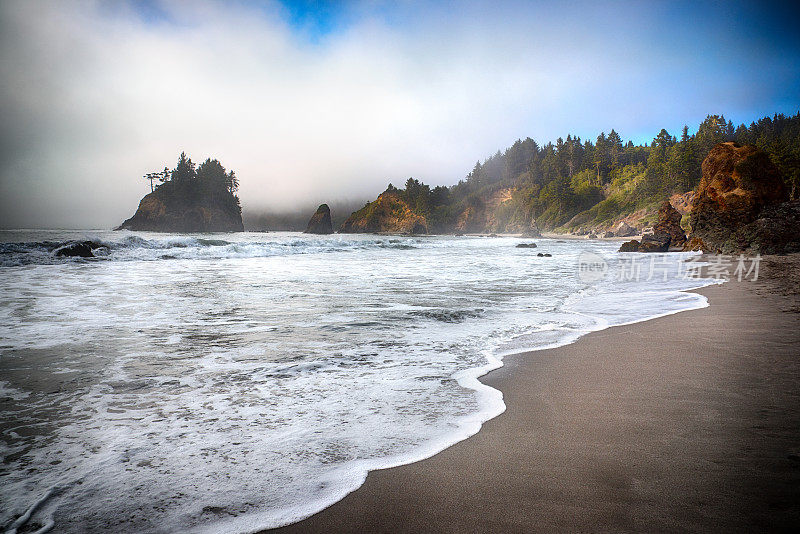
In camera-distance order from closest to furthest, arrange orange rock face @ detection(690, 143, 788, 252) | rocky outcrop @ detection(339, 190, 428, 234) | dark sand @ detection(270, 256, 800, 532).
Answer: dark sand @ detection(270, 256, 800, 532)
orange rock face @ detection(690, 143, 788, 252)
rocky outcrop @ detection(339, 190, 428, 234)

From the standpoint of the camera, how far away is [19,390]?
295cm

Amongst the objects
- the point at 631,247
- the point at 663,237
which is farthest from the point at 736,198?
the point at 663,237

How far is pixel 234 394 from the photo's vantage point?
9.69ft

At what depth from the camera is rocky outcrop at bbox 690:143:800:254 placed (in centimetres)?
1628

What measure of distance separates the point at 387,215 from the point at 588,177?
76375 millimetres

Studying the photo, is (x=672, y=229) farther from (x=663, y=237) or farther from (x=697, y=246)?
(x=697, y=246)

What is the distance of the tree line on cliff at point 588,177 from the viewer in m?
73.4

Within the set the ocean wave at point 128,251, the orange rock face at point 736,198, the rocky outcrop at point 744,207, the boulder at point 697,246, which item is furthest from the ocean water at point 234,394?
the boulder at point 697,246

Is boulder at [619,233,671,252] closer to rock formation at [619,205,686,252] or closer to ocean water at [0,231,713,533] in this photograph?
rock formation at [619,205,686,252]

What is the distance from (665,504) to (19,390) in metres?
4.24

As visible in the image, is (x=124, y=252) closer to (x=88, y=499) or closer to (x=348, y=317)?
(x=348, y=317)

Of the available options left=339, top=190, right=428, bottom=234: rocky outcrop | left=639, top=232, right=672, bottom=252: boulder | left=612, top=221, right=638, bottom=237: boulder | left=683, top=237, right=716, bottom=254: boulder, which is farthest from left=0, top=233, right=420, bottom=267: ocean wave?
left=339, top=190, right=428, bottom=234: rocky outcrop

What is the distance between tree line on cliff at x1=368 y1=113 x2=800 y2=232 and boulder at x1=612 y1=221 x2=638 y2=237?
7177 millimetres

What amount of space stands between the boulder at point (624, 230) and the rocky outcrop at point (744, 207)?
170 ft
